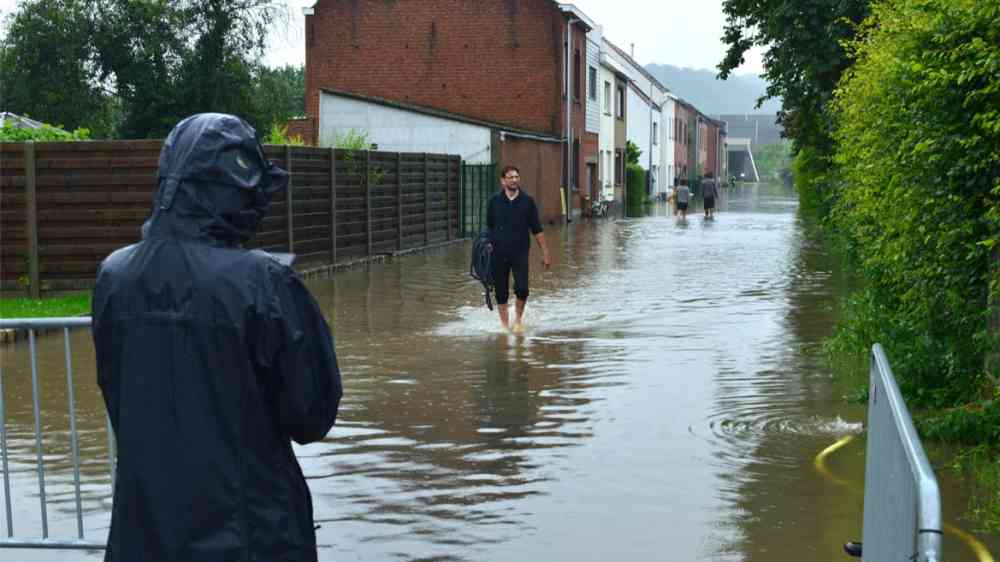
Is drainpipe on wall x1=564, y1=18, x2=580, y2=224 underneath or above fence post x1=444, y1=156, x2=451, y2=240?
above

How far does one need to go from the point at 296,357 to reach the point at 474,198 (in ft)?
91.9

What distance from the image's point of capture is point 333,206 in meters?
21.0

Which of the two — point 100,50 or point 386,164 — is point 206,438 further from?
point 100,50

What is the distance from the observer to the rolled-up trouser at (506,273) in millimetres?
13266

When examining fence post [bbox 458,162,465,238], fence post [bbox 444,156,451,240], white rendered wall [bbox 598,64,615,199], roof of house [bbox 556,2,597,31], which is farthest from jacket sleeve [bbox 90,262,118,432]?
white rendered wall [bbox 598,64,615,199]

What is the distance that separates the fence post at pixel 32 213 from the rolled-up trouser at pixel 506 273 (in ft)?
19.6

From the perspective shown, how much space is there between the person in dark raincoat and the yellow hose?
3512 millimetres

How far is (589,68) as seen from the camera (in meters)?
45.3

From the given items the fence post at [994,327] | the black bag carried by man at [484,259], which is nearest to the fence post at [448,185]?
the black bag carried by man at [484,259]

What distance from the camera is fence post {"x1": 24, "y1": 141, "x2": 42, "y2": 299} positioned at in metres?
15.6

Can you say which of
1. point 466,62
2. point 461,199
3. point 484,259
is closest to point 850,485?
point 484,259

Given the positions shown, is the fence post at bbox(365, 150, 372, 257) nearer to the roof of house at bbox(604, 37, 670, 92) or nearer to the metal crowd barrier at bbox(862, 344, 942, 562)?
the metal crowd barrier at bbox(862, 344, 942, 562)

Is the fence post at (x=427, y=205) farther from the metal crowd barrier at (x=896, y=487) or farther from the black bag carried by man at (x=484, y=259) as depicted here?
the metal crowd barrier at (x=896, y=487)

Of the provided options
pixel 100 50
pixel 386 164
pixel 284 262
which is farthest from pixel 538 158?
pixel 284 262
